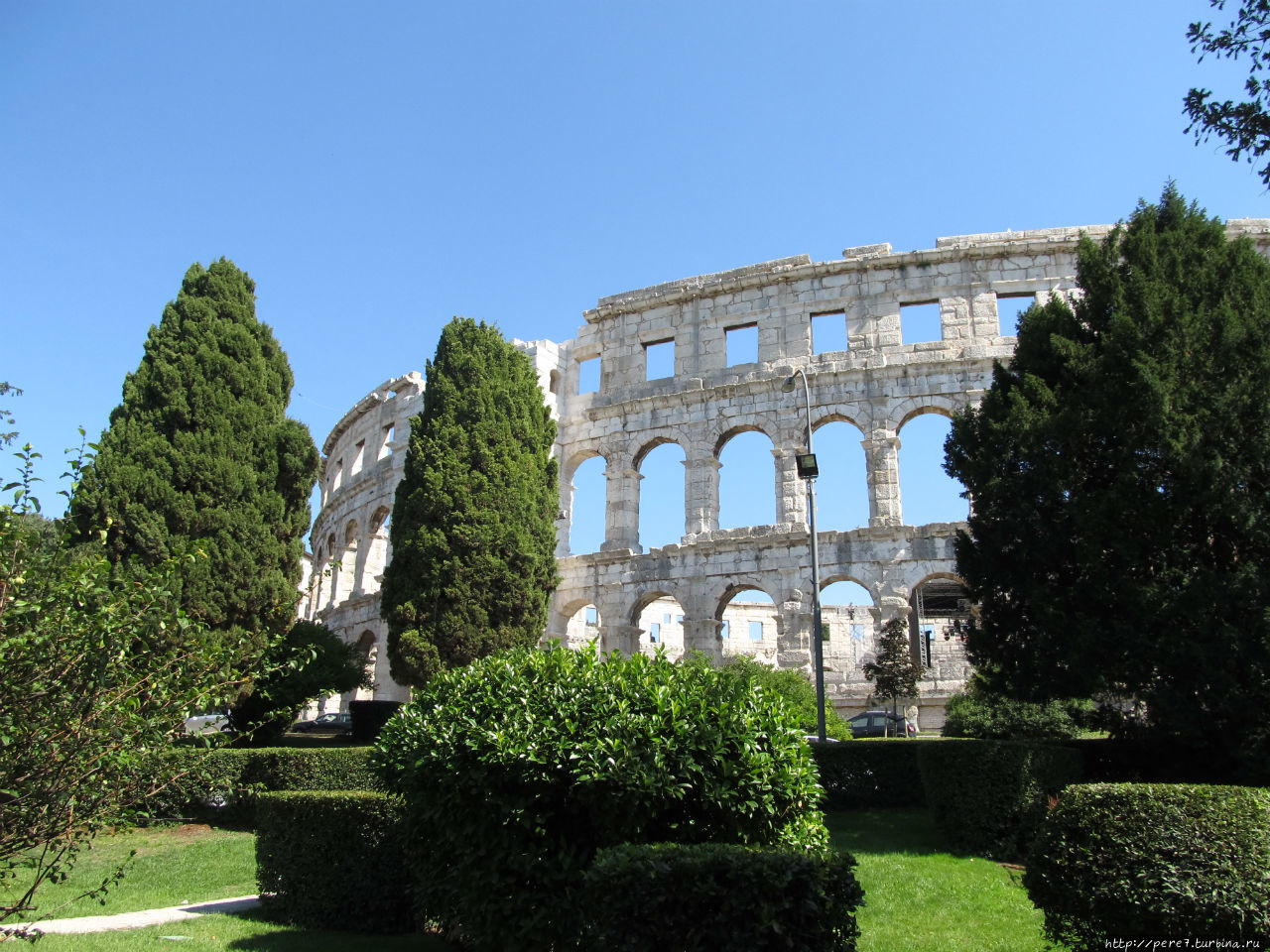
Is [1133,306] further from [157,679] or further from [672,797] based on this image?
[157,679]

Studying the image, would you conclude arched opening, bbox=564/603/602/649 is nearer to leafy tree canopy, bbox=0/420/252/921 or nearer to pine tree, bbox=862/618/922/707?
pine tree, bbox=862/618/922/707

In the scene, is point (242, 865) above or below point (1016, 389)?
below

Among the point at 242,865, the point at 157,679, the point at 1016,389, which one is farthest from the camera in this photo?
the point at 1016,389

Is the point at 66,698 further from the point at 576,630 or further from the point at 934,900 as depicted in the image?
the point at 576,630

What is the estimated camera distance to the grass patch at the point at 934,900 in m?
7.31

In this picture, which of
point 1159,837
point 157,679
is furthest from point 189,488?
point 1159,837

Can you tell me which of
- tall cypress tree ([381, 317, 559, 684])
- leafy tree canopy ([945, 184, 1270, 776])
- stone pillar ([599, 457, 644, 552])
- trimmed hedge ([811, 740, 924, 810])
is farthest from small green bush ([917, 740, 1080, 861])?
stone pillar ([599, 457, 644, 552])

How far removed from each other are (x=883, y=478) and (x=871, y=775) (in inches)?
383

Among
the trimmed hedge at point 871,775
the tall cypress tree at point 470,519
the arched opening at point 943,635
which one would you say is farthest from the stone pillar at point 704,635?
the trimmed hedge at point 871,775

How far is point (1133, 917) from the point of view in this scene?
5867 millimetres

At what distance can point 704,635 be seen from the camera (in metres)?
22.2

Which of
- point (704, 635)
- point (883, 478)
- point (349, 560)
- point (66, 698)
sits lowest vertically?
point (66, 698)

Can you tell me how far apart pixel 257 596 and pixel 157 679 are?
12678mm

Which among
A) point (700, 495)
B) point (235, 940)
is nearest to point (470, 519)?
point (700, 495)
